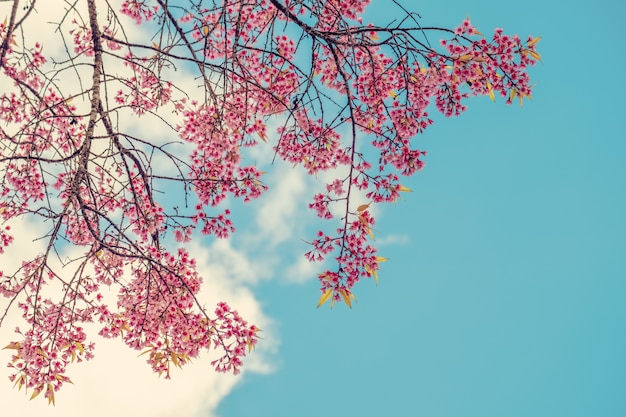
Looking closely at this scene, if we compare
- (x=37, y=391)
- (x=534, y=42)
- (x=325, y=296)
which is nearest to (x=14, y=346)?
(x=37, y=391)

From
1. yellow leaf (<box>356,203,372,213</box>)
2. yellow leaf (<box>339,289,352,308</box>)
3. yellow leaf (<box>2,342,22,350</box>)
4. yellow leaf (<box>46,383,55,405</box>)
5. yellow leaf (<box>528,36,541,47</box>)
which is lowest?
yellow leaf (<box>46,383,55,405</box>)

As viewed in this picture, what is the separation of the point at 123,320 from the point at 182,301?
2.11ft

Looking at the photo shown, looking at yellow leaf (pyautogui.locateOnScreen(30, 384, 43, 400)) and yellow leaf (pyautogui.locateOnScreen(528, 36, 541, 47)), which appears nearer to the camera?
yellow leaf (pyautogui.locateOnScreen(30, 384, 43, 400))

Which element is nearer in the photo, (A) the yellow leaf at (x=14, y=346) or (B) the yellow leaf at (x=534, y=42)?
(A) the yellow leaf at (x=14, y=346)

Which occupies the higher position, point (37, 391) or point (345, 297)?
point (345, 297)

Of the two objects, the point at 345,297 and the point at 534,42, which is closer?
the point at 345,297

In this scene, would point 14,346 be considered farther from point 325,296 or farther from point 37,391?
point 325,296

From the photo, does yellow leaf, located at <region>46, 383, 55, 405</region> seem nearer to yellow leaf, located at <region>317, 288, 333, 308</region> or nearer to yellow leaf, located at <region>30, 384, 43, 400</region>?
yellow leaf, located at <region>30, 384, 43, 400</region>

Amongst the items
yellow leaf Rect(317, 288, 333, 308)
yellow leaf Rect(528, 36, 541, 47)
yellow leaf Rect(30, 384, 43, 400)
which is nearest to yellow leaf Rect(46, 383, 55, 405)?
yellow leaf Rect(30, 384, 43, 400)

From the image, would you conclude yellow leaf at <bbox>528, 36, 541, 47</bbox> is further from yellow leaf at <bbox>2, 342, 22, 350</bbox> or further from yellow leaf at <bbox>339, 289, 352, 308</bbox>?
yellow leaf at <bbox>2, 342, 22, 350</bbox>

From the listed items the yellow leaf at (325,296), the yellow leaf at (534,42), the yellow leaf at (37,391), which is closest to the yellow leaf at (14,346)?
the yellow leaf at (37,391)

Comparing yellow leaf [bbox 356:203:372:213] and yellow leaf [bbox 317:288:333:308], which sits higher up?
yellow leaf [bbox 356:203:372:213]

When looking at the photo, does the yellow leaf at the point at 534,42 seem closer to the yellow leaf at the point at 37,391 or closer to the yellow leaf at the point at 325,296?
the yellow leaf at the point at 325,296

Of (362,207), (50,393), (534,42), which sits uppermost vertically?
(534,42)
